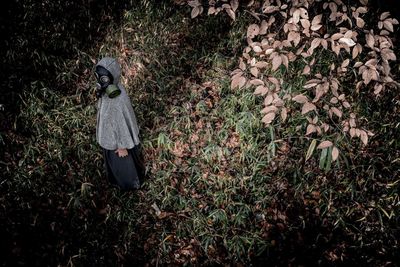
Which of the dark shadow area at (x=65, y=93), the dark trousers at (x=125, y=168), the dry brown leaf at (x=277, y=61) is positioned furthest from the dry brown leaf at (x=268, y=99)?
the dark shadow area at (x=65, y=93)

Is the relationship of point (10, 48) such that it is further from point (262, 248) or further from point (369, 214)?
point (369, 214)

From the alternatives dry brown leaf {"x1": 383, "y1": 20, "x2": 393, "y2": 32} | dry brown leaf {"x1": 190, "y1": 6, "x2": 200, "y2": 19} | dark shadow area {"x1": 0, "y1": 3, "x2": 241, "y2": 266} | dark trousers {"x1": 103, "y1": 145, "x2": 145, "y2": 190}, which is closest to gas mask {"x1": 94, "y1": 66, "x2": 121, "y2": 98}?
dark trousers {"x1": 103, "y1": 145, "x2": 145, "y2": 190}

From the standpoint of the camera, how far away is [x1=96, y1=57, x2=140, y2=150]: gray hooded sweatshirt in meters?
3.28

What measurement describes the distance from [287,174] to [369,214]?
3.26 feet

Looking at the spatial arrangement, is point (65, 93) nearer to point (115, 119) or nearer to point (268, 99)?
point (115, 119)

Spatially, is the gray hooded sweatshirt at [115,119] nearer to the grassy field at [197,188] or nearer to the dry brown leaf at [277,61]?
the grassy field at [197,188]

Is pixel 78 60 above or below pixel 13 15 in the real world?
below

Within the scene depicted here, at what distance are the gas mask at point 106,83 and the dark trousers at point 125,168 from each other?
895mm

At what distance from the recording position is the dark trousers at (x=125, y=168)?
12.6 feet

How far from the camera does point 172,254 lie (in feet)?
11.7

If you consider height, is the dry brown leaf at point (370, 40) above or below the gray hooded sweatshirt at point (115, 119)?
above

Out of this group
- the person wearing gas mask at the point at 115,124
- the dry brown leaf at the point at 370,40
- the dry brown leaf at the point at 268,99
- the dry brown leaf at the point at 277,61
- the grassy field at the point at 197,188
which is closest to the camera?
the dry brown leaf at the point at 370,40

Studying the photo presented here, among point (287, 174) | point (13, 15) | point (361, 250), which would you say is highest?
point (13, 15)

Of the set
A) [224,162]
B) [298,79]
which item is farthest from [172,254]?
[298,79]
